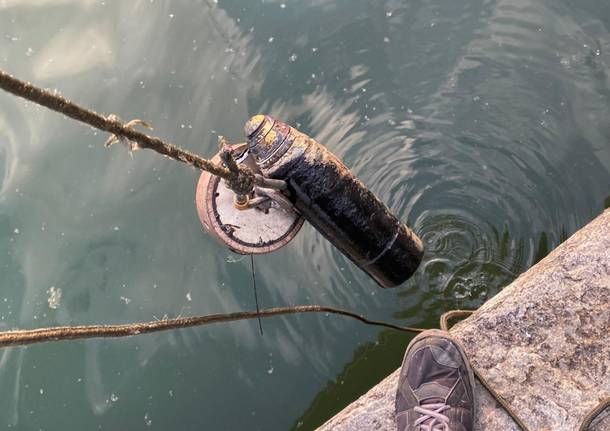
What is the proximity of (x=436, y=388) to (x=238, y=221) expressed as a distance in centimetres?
118

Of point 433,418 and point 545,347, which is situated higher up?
point 545,347

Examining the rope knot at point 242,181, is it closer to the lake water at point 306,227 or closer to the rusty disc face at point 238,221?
the rusty disc face at point 238,221

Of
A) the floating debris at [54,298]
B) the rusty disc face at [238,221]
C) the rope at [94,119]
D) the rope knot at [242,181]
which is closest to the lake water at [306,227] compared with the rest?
the floating debris at [54,298]

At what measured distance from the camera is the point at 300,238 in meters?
3.62

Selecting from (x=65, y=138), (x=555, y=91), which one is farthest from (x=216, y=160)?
(x=555, y=91)

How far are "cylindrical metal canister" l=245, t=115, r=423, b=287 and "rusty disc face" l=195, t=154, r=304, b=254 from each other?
4.8 inches

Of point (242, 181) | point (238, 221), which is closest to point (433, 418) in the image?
point (238, 221)

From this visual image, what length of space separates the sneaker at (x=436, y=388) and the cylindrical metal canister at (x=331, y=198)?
1.35ft

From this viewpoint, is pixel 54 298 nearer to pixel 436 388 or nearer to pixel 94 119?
pixel 436 388

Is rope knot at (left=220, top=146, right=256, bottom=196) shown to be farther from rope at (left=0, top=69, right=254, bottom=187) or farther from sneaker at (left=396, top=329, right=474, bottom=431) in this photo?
sneaker at (left=396, top=329, right=474, bottom=431)

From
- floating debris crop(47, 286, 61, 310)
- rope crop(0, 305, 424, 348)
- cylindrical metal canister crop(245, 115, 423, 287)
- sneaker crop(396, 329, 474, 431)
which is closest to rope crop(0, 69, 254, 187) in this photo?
cylindrical metal canister crop(245, 115, 423, 287)

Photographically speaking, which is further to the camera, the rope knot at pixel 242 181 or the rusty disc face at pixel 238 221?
Answer: the rusty disc face at pixel 238 221

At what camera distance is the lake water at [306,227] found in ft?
11.5

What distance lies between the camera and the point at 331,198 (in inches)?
95.3
